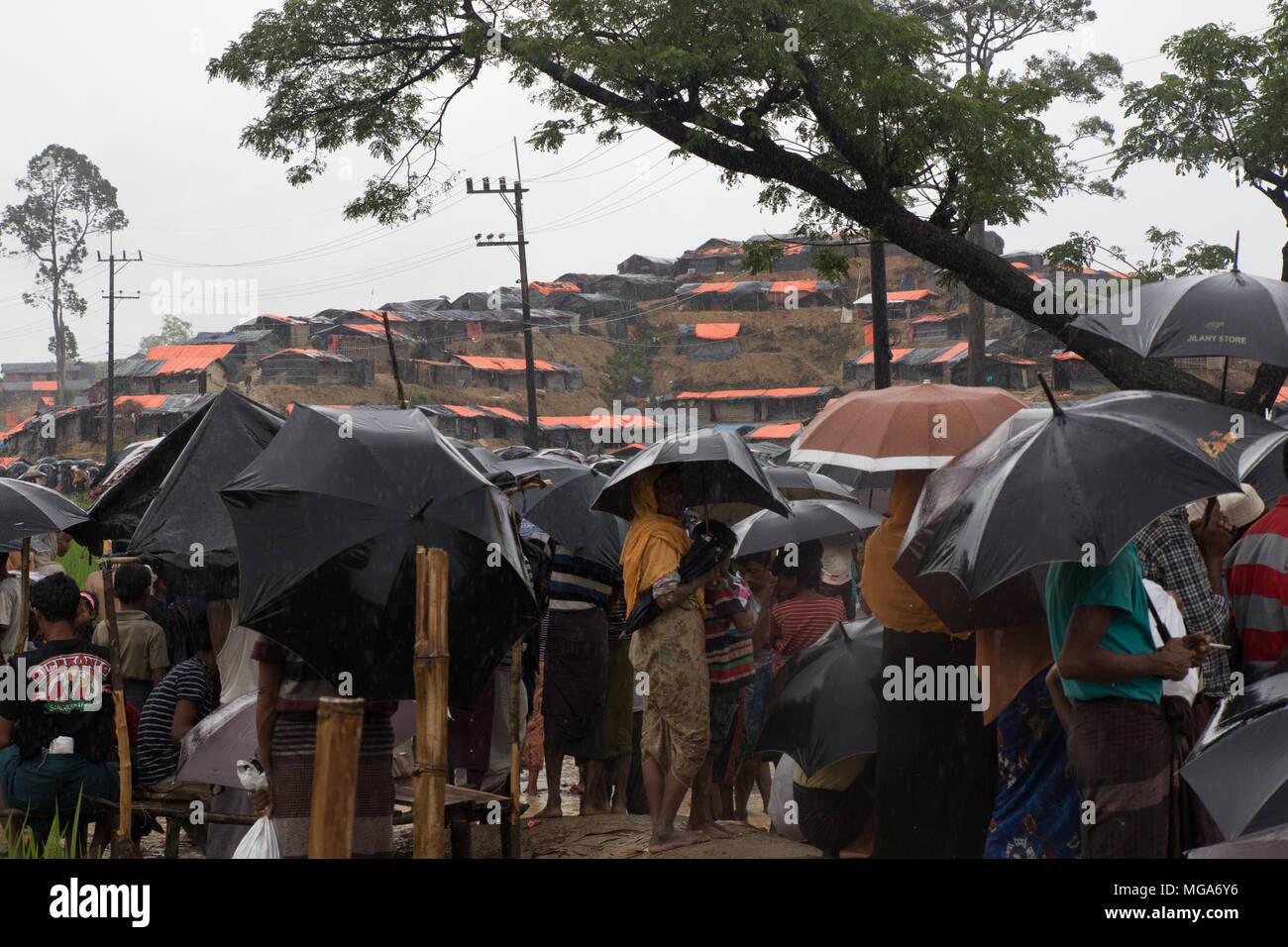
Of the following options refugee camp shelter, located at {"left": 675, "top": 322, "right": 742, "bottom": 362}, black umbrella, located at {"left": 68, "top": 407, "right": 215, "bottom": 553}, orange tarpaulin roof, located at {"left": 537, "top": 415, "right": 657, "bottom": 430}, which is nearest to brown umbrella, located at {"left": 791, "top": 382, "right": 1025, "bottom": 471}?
black umbrella, located at {"left": 68, "top": 407, "right": 215, "bottom": 553}

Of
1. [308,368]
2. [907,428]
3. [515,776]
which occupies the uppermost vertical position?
[308,368]

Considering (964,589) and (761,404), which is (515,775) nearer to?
(964,589)

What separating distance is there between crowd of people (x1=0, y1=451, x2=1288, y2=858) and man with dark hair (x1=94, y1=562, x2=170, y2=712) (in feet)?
0.04

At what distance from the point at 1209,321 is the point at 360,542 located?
4902 mm

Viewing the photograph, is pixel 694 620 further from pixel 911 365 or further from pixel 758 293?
pixel 758 293

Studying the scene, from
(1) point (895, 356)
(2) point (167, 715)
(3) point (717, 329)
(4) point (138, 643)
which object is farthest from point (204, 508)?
(3) point (717, 329)

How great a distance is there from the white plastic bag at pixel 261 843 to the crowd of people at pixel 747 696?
0.10 m

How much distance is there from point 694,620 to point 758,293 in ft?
174

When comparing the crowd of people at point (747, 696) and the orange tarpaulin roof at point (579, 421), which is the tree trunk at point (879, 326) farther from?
the orange tarpaulin roof at point (579, 421)

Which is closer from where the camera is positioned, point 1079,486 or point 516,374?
point 1079,486

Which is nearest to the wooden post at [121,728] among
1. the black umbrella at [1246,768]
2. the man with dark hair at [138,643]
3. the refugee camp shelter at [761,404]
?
the man with dark hair at [138,643]

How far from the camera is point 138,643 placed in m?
6.05

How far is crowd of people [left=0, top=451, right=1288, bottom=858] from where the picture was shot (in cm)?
371

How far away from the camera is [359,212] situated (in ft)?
45.3
